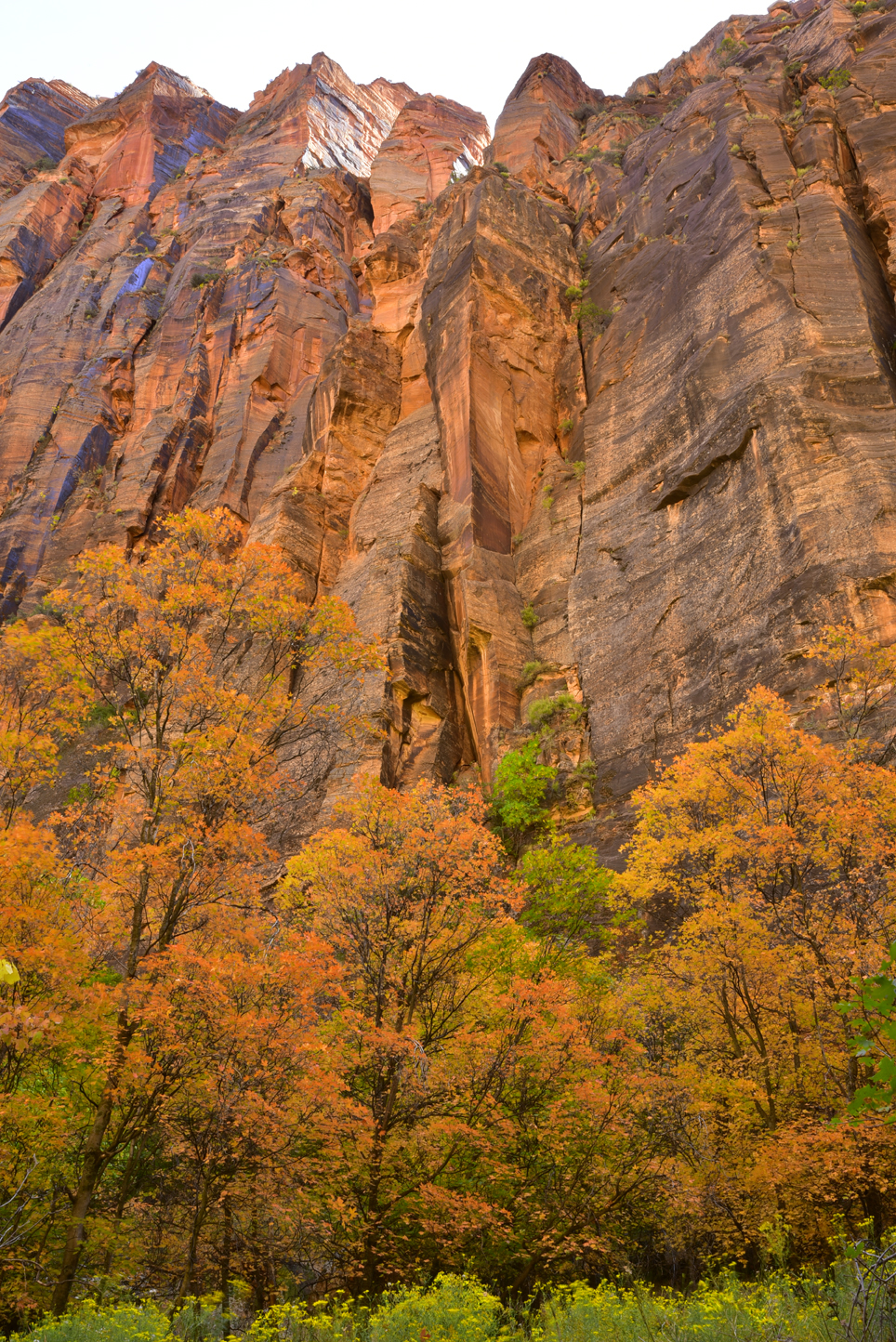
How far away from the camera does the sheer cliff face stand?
89.5ft

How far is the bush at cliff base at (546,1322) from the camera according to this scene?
7.84m

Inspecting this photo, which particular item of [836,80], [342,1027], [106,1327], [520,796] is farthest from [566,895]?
[836,80]

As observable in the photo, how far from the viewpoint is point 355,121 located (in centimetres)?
8675

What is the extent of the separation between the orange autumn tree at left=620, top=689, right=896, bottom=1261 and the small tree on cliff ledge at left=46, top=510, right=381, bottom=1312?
7697mm

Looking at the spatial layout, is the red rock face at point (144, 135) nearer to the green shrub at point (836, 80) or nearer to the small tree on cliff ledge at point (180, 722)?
the green shrub at point (836, 80)

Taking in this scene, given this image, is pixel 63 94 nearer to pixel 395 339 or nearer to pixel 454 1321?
pixel 395 339

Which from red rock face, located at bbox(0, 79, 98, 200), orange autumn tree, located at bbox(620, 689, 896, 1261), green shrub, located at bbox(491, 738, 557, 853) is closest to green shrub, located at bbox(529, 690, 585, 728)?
green shrub, located at bbox(491, 738, 557, 853)

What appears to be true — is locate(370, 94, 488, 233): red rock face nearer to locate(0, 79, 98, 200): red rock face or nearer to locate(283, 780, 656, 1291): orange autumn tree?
locate(0, 79, 98, 200): red rock face

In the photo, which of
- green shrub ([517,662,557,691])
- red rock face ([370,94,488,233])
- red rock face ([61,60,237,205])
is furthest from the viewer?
red rock face ([61,60,237,205])

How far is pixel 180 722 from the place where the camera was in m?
14.7

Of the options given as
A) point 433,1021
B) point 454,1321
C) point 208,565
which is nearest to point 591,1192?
point 433,1021

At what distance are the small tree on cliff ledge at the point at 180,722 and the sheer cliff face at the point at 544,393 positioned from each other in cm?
122

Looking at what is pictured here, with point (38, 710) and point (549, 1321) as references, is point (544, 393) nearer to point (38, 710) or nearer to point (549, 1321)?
point (38, 710)

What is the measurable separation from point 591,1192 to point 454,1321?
19.1ft
